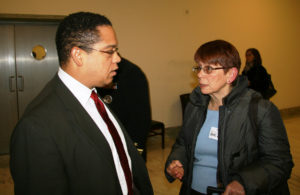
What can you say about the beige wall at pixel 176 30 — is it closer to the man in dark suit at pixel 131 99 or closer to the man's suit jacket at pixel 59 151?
the man in dark suit at pixel 131 99

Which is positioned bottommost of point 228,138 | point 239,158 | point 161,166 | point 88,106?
point 161,166

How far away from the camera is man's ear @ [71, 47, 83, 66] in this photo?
1.19 m

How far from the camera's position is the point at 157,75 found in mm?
5746

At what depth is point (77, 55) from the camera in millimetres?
1198

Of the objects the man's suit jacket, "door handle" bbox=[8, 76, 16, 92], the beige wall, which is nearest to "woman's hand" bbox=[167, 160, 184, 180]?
the man's suit jacket

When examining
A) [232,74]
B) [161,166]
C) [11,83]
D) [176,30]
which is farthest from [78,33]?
[176,30]

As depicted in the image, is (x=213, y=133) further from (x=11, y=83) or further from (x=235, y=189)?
(x=11, y=83)

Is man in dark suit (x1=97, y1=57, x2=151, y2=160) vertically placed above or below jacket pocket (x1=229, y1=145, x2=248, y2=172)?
above

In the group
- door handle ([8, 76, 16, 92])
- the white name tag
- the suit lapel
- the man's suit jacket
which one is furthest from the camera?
door handle ([8, 76, 16, 92])

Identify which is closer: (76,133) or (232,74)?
(76,133)

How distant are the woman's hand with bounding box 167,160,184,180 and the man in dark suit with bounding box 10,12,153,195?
373 millimetres

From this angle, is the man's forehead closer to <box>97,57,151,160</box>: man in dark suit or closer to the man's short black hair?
the man's short black hair

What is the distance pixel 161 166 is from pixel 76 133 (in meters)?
3.25

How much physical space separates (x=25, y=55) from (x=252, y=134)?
440cm
